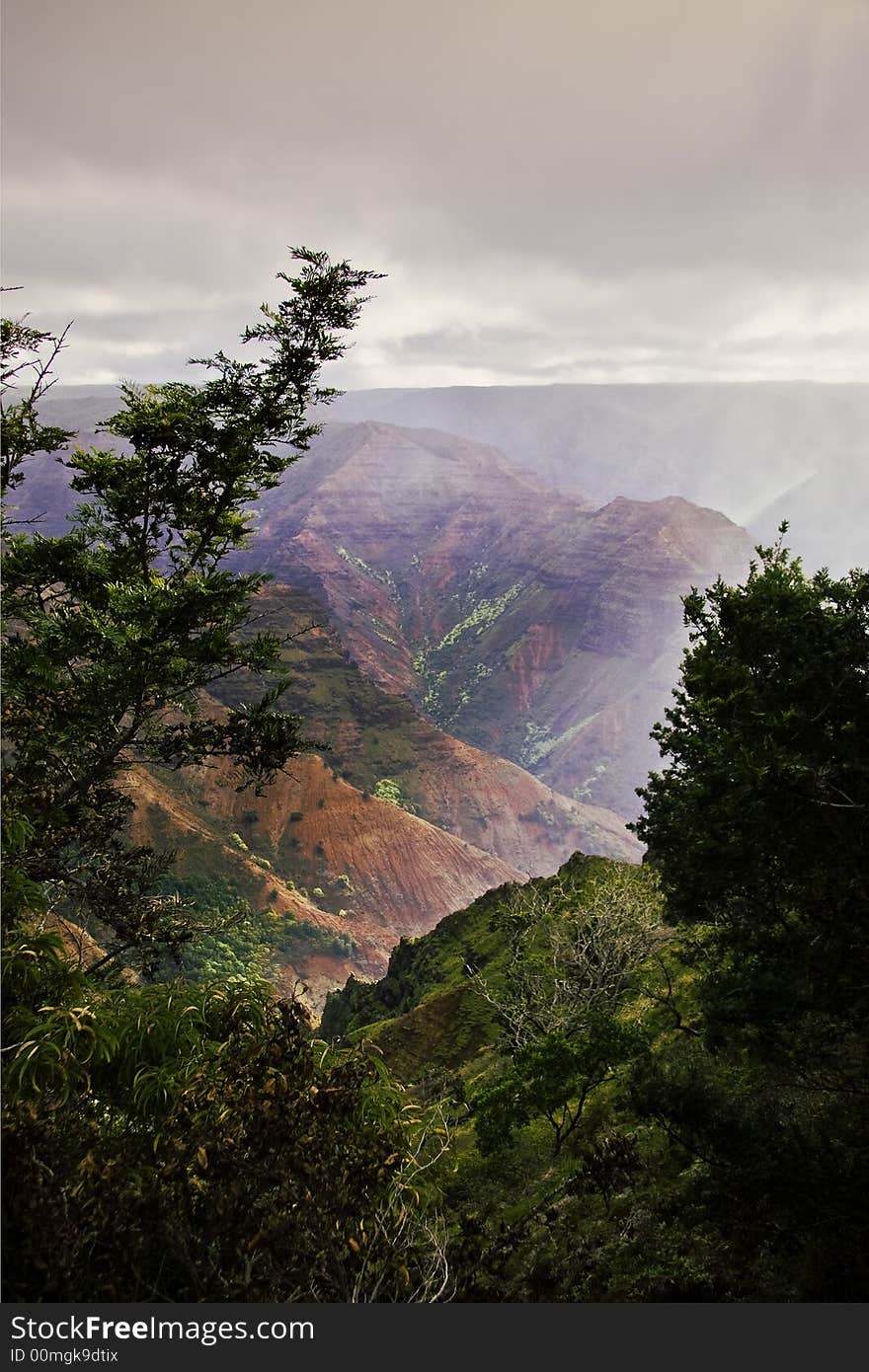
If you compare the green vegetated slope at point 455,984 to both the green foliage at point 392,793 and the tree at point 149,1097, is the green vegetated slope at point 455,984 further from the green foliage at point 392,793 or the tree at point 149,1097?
the green foliage at point 392,793

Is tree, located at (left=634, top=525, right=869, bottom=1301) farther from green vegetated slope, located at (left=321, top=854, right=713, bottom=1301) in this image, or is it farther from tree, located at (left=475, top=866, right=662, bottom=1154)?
tree, located at (left=475, top=866, right=662, bottom=1154)

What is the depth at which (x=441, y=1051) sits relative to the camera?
3728 cm

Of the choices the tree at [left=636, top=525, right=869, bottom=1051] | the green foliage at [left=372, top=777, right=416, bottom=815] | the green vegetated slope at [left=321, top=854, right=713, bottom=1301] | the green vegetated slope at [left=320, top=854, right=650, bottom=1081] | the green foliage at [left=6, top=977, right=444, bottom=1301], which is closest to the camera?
the green foliage at [left=6, top=977, right=444, bottom=1301]

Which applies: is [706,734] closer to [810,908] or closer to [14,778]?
[810,908]

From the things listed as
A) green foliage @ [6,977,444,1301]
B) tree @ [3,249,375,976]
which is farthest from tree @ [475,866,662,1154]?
green foliage @ [6,977,444,1301]

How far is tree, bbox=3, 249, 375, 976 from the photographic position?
1048 cm

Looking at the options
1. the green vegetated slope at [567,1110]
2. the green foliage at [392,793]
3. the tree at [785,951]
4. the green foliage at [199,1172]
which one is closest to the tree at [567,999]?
the green vegetated slope at [567,1110]

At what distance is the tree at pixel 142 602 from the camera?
34.4ft

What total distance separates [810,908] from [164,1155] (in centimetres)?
789

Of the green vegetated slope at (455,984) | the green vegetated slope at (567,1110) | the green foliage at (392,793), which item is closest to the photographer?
the green vegetated slope at (567,1110)

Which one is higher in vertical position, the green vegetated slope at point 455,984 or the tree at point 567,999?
the tree at point 567,999

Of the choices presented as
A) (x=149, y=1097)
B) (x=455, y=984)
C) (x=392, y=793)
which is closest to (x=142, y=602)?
(x=149, y=1097)

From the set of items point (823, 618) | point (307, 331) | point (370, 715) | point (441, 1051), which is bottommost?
point (441, 1051)

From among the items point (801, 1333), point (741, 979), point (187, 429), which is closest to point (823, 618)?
point (741, 979)
